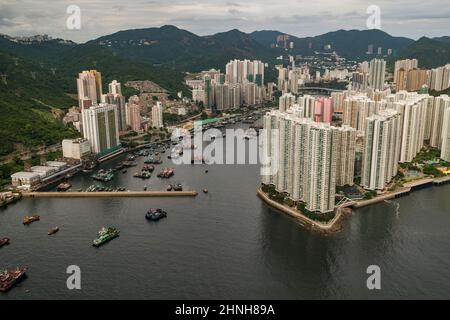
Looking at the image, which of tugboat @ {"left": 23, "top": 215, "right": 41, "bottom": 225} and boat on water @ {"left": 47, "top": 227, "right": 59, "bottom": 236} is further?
tugboat @ {"left": 23, "top": 215, "right": 41, "bottom": 225}

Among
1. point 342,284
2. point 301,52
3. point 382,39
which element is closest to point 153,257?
point 342,284

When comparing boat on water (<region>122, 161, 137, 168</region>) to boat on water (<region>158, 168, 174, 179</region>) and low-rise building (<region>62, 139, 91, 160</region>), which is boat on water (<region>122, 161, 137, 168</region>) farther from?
boat on water (<region>158, 168, 174, 179</region>)

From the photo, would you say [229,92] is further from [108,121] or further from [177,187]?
[177,187]

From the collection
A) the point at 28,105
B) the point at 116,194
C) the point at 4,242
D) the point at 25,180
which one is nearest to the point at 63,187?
the point at 25,180

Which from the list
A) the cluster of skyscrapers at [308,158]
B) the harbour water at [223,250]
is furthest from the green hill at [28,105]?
the cluster of skyscrapers at [308,158]

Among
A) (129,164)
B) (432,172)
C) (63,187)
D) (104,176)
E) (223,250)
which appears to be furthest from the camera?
(129,164)

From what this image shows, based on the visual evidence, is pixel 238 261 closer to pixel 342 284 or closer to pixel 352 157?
pixel 342 284

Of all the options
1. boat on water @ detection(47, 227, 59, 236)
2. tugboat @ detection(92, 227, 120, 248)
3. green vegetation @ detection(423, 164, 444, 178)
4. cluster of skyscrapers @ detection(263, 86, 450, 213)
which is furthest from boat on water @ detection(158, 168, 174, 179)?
green vegetation @ detection(423, 164, 444, 178)
